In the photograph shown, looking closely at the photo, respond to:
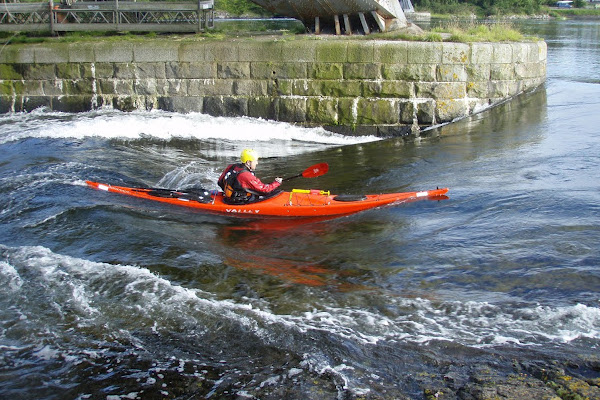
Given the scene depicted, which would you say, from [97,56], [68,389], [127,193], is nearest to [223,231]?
[127,193]

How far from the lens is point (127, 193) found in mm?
7418

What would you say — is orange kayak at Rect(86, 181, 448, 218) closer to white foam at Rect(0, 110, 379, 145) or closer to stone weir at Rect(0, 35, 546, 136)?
white foam at Rect(0, 110, 379, 145)

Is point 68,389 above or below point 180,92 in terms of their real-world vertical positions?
below

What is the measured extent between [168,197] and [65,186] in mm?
1646

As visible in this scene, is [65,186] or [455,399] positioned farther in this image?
[65,186]

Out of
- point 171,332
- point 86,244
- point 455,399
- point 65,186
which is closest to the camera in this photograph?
point 455,399

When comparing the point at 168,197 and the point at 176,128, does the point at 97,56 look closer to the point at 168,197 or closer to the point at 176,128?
the point at 176,128

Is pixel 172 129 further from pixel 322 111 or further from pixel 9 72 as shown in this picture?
pixel 9 72

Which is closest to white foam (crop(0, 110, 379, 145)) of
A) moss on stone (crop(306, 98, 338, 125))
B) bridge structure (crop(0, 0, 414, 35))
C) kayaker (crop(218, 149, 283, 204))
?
moss on stone (crop(306, 98, 338, 125))

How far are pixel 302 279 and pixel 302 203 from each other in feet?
6.14

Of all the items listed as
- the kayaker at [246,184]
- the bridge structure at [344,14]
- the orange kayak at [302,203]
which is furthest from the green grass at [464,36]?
the kayaker at [246,184]

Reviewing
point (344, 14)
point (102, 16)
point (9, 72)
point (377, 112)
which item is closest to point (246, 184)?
point (377, 112)

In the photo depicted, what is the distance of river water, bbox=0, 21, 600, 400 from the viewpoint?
3.62m

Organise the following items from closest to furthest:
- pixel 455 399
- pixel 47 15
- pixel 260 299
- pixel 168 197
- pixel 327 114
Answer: pixel 455 399
pixel 260 299
pixel 168 197
pixel 327 114
pixel 47 15
